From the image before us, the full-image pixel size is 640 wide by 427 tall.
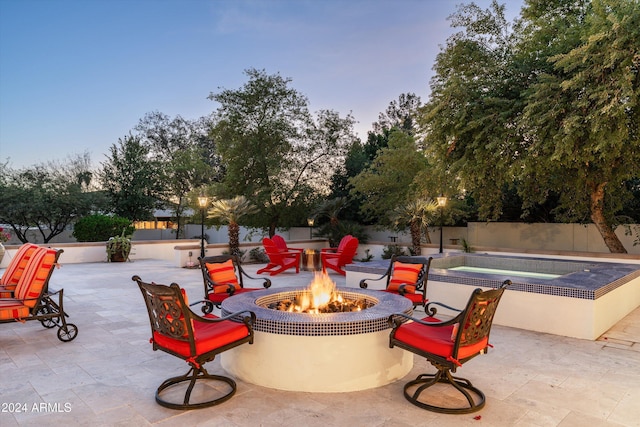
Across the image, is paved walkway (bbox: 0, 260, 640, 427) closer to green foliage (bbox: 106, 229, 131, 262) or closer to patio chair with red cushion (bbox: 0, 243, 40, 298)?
patio chair with red cushion (bbox: 0, 243, 40, 298)

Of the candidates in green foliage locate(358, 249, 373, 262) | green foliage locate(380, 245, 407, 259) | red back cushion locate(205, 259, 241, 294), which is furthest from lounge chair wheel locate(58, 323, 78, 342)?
green foliage locate(358, 249, 373, 262)

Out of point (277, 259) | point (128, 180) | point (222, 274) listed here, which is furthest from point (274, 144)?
point (222, 274)

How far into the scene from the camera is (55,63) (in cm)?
1493

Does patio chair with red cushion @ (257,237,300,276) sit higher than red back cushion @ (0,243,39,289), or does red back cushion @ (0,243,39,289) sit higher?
red back cushion @ (0,243,39,289)

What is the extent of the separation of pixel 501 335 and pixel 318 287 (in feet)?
8.34

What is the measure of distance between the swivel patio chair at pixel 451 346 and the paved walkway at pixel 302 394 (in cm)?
12

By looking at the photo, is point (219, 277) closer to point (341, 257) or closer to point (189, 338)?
point (189, 338)

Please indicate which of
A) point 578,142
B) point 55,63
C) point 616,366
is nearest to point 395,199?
point 578,142

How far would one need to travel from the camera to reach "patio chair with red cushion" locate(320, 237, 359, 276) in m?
10.9

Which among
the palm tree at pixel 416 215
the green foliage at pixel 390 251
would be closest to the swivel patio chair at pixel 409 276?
the palm tree at pixel 416 215

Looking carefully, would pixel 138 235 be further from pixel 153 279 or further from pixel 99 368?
pixel 99 368

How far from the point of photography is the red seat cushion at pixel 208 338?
3215 millimetres

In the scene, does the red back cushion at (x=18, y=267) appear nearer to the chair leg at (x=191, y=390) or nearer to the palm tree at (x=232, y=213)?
the chair leg at (x=191, y=390)

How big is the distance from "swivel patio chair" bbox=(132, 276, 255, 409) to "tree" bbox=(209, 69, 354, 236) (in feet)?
42.8
